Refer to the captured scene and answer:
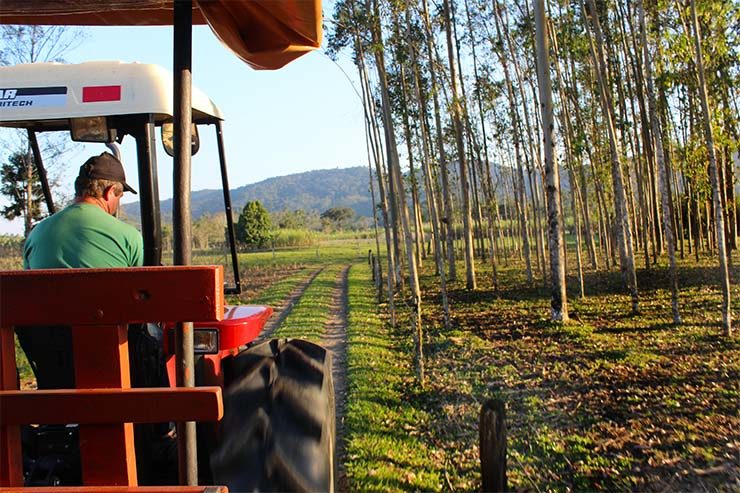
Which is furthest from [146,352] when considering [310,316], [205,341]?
[310,316]

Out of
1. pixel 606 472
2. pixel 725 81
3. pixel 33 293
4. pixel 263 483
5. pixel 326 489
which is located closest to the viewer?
pixel 33 293

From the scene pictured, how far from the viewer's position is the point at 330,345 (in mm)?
10867

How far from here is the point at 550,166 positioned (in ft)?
36.3

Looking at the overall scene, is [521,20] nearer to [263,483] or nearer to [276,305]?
[276,305]

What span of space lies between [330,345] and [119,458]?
30.4ft

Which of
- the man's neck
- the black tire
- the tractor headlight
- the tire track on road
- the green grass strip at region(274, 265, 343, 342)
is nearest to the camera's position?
the black tire

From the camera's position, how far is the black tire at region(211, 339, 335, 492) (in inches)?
92.9

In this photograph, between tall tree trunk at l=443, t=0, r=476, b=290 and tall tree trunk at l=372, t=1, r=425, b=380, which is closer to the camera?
tall tree trunk at l=372, t=1, r=425, b=380

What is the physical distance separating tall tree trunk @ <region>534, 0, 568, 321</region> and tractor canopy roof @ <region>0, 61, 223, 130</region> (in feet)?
30.6

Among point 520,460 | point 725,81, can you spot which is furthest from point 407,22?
point 520,460

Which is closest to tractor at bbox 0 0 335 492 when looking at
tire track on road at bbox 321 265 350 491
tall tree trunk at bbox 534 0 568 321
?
tire track on road at bbox 321 265 350 491

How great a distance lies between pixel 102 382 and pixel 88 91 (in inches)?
64.8

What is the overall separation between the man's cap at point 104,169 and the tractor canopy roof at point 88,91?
0.70 feet

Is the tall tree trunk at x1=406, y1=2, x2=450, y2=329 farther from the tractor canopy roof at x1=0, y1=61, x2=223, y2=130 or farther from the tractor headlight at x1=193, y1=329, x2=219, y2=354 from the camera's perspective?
the tractor canopy roof at x1=0, y1=61, x2=223, y2=130
